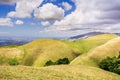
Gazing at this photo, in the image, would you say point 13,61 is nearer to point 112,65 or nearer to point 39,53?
point 39,53

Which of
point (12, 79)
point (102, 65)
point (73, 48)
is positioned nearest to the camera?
point (12, 79)

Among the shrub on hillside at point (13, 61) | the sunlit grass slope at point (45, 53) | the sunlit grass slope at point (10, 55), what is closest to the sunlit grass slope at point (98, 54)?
the sunlit grass slope at point (45, 53)

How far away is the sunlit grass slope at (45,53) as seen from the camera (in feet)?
544

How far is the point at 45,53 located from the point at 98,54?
48338 millimetres

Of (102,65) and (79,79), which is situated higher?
(79,79)

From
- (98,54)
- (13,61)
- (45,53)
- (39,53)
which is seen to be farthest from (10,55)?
(98,54)

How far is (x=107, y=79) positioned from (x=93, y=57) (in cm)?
8163

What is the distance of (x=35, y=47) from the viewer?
19575 cm

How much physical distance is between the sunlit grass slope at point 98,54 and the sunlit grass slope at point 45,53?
1043 inches

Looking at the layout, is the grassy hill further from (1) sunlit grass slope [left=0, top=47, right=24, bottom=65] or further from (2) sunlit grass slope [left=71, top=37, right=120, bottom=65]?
(2) sunlit grass slope [left=71, top=37, right=120, bottom=65]

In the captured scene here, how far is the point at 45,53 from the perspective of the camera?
177m

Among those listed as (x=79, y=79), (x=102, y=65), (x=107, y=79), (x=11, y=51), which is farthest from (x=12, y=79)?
(x=11, y=51)

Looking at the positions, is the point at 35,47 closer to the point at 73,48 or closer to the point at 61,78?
the point at 73,48

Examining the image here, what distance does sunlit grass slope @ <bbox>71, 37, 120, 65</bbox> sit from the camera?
12788 centimetres
